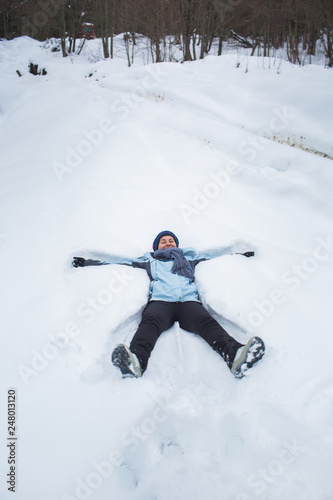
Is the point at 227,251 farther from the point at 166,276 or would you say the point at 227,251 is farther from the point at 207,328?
the point at 207,328

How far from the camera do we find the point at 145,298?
273 centimetres

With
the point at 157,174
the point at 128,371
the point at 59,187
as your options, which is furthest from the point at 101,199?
the point at 128,371

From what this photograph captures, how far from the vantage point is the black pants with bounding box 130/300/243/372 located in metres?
2.11

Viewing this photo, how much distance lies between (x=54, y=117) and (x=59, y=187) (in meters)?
3.37

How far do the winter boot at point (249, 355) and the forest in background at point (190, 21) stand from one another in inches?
510

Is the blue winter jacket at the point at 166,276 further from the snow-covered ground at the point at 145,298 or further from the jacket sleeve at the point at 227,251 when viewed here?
the snow-covered ground at the point at 145,298

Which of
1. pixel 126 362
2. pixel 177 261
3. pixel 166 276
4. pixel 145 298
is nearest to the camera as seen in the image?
pixel 126 362

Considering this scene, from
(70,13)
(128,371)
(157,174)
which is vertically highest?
(70,13)

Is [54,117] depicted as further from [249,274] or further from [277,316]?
[277,316]

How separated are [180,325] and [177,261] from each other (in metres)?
0.72

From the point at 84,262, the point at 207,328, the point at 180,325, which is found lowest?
the point at 180,325

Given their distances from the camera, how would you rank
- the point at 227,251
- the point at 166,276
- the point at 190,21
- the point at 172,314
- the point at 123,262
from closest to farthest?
the point at 172,314, the point at 166,276, the point at 123,262, the point at 227,251, the point at 190,21

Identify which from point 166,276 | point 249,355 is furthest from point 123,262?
point 249,355

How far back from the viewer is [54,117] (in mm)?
6809
